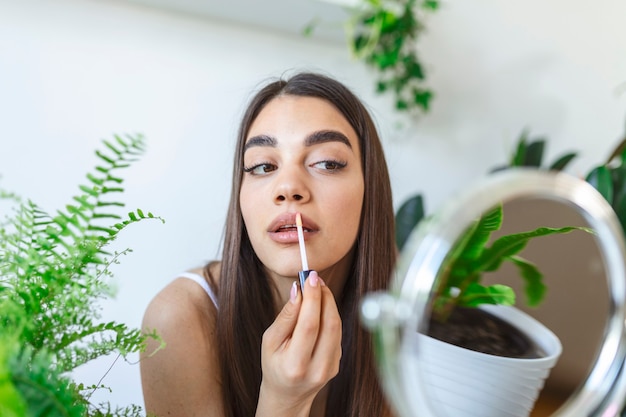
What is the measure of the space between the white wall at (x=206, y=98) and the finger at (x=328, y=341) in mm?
463

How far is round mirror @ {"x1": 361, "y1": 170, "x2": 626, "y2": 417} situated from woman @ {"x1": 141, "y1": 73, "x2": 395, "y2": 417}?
5.5 inches

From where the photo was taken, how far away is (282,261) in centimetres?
66

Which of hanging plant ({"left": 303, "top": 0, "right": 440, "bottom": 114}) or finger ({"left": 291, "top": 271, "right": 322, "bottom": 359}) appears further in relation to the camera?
hanging plant ({"left": 303, "top": 0, "right": 440, "bottom": 114})

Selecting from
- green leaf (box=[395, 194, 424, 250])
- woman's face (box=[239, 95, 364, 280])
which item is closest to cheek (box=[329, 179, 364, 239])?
woman's face (box=[239, 95, 364, 280])

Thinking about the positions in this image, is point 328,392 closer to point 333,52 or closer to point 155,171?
point 155,171

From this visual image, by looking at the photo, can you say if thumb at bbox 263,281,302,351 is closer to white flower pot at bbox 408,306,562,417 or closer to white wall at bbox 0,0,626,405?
white flower pot at bbox 408,306,562,417

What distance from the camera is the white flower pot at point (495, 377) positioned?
50 cm

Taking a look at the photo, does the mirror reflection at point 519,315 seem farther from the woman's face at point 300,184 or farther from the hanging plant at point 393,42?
the hanging plant at point 393,42

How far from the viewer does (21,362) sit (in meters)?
0.35

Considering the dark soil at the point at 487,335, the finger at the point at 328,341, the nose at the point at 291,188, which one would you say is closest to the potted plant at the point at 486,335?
the dark soil at the point at 487,335

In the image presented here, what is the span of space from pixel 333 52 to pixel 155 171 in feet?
1.44

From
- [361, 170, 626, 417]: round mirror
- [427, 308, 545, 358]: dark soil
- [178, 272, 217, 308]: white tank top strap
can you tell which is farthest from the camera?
[178, 272, 217, 308]: white tank top strap

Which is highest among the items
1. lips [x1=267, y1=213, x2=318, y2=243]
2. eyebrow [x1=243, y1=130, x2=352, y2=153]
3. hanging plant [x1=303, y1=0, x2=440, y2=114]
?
hanging plant [x1=303, y1=0, x2=440, y2=114]

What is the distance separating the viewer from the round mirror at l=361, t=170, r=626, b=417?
1.32 feet
